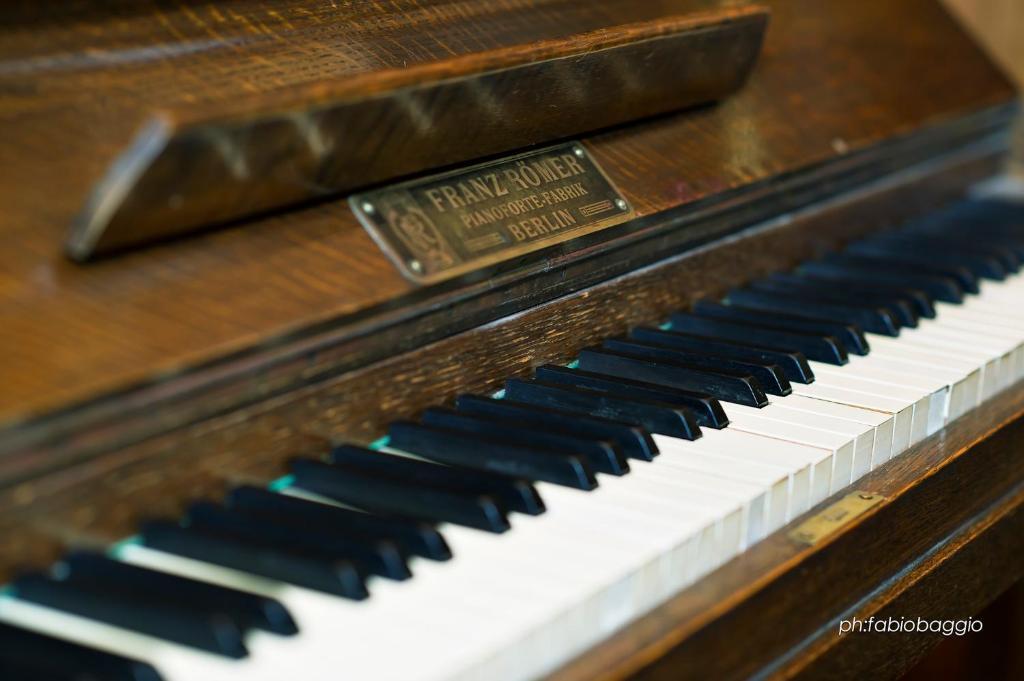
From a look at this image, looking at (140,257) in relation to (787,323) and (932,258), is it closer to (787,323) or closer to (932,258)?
(787,323)

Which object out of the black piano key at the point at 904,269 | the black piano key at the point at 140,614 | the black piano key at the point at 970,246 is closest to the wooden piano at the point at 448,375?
the black piano key at the point at 140,614

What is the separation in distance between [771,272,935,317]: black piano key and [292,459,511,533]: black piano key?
38.8 inches

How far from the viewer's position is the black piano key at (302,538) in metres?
1.08

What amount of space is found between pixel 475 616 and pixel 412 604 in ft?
0.19

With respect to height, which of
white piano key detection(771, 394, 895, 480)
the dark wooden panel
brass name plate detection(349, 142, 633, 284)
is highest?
brass name plate detection(349, 142, 633, 284)

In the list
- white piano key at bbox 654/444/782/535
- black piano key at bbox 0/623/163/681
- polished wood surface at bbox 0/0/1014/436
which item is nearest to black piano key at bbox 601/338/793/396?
polished wood surface at bbox 0/0/1014/436

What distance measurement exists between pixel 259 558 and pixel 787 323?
97 cm

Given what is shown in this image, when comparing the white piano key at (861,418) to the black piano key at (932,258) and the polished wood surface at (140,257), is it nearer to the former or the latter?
the polished wood surface at (140,257)

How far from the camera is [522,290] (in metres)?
1.55

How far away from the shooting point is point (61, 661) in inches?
36.9

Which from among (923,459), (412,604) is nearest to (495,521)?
(412,604)

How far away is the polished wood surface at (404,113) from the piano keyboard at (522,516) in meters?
0.28

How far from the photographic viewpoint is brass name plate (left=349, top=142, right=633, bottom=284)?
1.42m

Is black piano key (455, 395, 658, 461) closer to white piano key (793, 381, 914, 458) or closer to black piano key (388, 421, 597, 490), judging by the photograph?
black piano key (388, 421, 597, 490)
